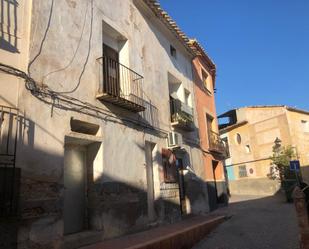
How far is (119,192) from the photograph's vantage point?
7.58 meters

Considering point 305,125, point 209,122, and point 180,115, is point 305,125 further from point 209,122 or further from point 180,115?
point 180,115

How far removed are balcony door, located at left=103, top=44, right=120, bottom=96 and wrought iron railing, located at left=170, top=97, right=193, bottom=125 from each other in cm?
334

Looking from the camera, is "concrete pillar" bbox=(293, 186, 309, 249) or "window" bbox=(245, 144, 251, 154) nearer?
"concrete pillar" bbox=(293, 186, 309, 249)

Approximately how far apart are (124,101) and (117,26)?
2.43m

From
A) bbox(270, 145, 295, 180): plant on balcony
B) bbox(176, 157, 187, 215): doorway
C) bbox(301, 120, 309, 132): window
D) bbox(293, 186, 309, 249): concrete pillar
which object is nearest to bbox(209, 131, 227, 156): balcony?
bbox(176, 157, 187, 215): doorway

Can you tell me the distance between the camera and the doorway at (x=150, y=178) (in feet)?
29.6

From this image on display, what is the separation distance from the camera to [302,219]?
6762 millimetres

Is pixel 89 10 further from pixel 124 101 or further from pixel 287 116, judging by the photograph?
pixel 287 116

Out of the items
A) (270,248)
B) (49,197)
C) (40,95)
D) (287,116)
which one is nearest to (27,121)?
(40,95)

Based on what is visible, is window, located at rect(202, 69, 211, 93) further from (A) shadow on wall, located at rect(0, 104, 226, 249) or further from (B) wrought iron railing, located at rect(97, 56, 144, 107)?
(A) shadow on wall, located at rect(0, 104, 226, 249)

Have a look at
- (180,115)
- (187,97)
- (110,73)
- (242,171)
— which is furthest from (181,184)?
(242,171)

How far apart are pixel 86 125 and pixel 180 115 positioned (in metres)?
5.09

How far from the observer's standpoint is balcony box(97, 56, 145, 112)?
7.70m

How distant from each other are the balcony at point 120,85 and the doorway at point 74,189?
1.46 metres
